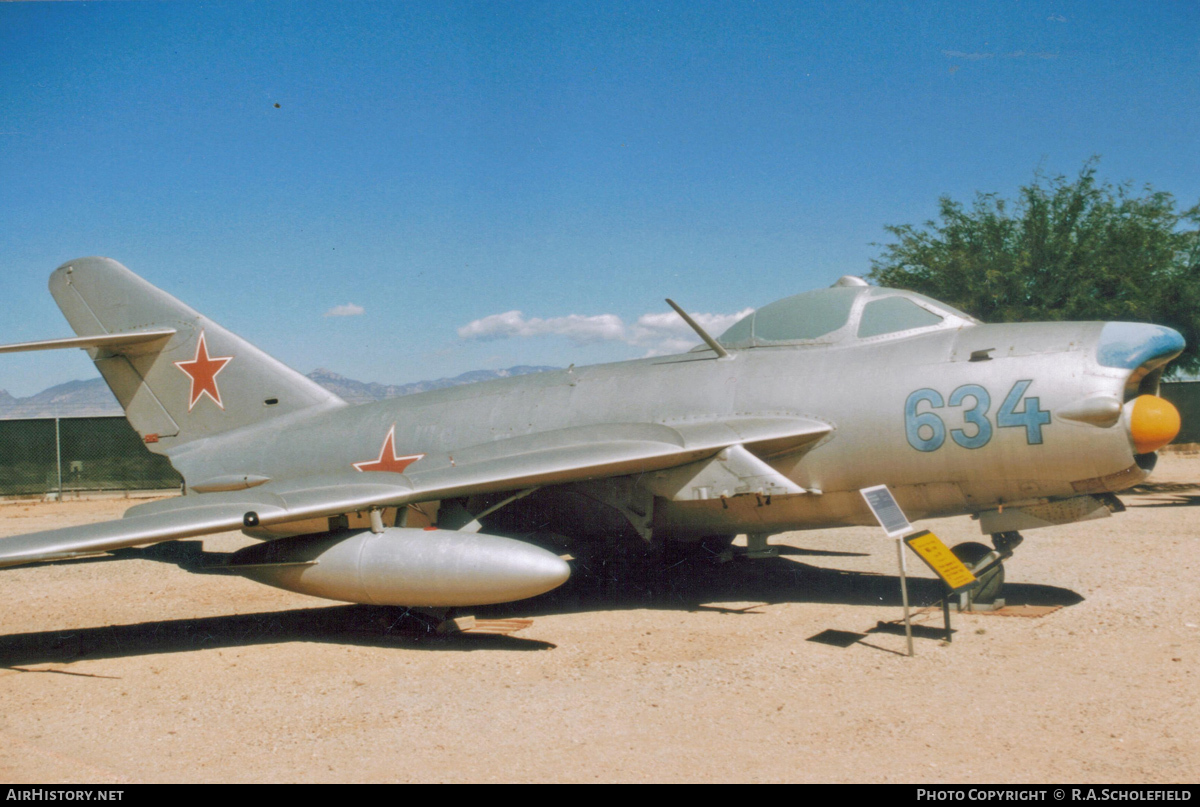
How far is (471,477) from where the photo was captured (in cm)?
788

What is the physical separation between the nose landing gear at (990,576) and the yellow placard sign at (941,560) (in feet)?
4.31

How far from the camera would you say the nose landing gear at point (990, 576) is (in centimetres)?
830

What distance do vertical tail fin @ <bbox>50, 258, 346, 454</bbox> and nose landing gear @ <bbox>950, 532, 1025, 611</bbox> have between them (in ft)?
27.5

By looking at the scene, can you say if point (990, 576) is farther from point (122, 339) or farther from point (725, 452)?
point (122, 339)

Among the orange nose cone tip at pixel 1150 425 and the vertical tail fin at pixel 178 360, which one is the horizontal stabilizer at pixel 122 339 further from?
the orange nose cone tip at pixel 1150 425

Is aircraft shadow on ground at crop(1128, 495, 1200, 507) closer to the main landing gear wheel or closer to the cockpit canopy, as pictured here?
the main landing gear wheel

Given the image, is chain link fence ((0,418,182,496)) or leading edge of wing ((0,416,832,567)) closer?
leading edge of wing ((0,416,832,567))

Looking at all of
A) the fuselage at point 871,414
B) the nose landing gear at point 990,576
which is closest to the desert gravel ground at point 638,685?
the nose landing gear at point 990,576

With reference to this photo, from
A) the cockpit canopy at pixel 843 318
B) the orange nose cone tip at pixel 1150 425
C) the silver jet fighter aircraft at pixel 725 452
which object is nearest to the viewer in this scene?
the orange nose cone tip at pixel 1150 425

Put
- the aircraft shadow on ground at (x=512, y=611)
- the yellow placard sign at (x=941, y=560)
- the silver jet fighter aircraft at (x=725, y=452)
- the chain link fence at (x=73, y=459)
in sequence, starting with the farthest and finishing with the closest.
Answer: the chain link fence at (x=73, y=459) → the aircraft shadow on ground at (x=512, y=611) → the silver jet fighter aircraft at (x=725, y=452) → the yellow placard sign at (x=941, y=560)

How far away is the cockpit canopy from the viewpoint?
8477mm

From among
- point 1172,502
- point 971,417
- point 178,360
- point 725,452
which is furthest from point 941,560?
point 1172,502

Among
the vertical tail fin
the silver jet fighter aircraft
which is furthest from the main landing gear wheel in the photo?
the vertical tail fin

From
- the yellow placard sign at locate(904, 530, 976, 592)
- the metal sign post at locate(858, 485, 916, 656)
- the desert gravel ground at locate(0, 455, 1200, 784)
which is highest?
the metal sign post at locate(858, 485, 916, 656)
